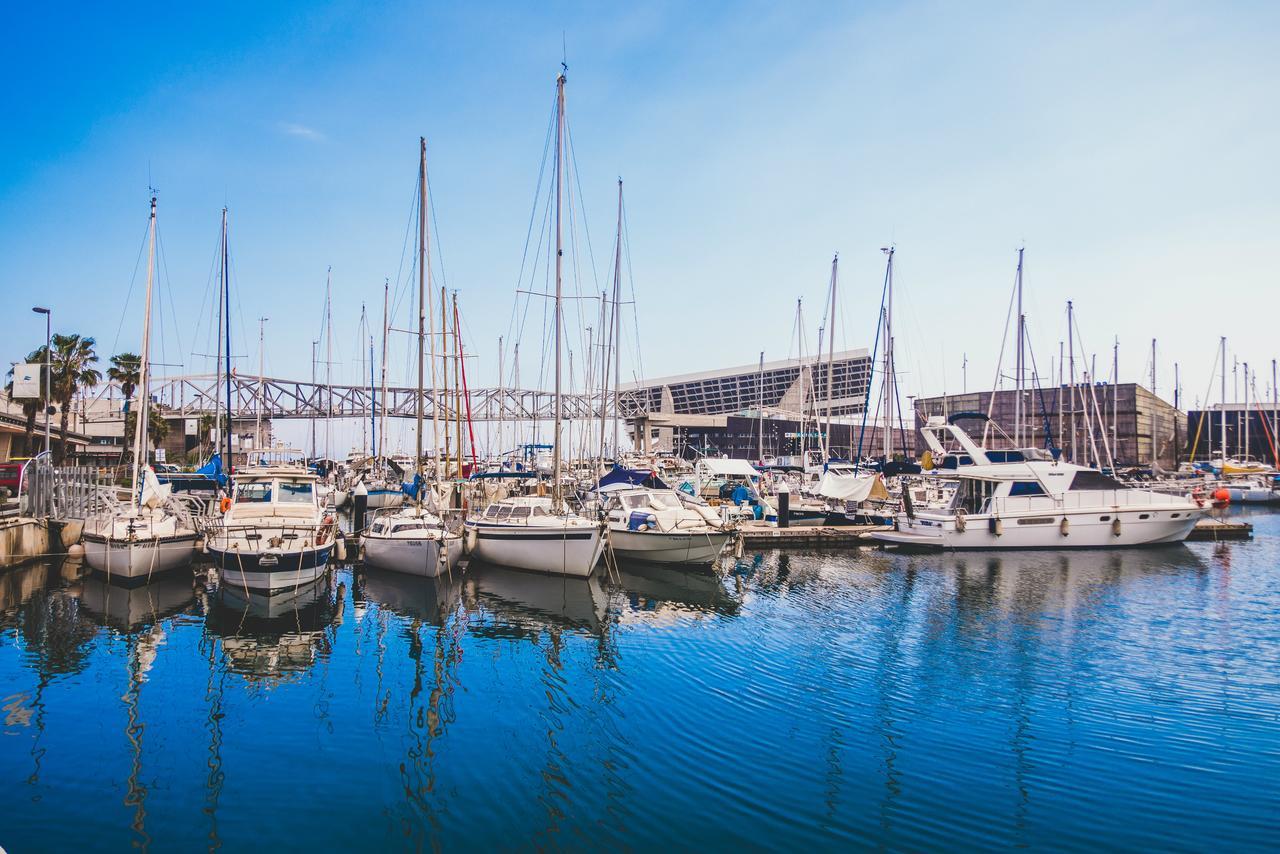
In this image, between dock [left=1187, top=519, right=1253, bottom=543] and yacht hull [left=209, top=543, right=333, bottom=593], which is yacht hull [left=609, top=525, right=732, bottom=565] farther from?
dock [left=1187, top=519, right=1253, bottom=543]

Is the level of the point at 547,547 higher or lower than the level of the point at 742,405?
lower

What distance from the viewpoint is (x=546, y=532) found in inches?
1021

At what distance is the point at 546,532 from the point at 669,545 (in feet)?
17.3

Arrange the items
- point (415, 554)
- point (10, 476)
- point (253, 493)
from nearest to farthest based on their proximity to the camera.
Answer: point (253, 493) → point (415, 554) → point (10, 476)

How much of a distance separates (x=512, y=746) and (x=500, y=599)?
11827 millimetres

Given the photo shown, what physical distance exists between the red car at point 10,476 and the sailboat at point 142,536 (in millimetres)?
14722

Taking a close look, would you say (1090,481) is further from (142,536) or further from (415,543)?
(142,536)

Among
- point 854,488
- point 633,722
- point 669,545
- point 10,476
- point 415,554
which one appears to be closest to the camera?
point 633,722

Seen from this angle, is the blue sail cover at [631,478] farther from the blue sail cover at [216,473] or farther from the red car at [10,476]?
the red car at [10,476]

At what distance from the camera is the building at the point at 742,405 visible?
4624 inches

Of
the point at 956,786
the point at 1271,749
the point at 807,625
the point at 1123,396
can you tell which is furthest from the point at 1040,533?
the point at 1123,396

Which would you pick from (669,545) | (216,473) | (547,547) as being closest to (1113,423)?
(669,545)

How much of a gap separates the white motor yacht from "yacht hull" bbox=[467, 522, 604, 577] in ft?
57.5

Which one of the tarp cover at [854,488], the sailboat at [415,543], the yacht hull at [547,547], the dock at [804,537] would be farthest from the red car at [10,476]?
the tarp cover at [854,488]
